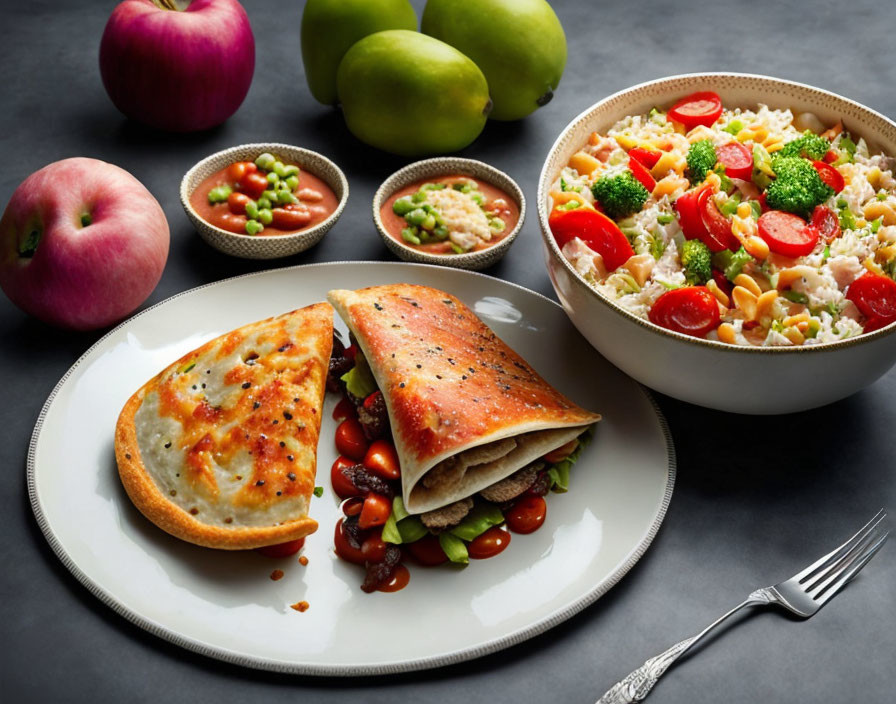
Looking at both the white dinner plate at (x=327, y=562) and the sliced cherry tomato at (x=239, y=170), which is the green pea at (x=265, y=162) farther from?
the white dinner plate at (x=327, y=562)

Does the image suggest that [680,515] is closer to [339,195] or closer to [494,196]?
[494,196]

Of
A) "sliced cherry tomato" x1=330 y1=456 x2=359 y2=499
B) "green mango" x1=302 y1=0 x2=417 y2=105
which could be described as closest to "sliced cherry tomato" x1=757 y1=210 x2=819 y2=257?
"sliced cherry tomato" x1=330 y1=456 x2=359 y2=499

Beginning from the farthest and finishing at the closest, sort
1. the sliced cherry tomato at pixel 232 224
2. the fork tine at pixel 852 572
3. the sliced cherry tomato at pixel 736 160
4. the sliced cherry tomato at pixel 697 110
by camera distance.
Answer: the sliced cherry tomato at pixel 232 224 < the sliced cherry tomato at pixel 697 110 < the sliced cherry tomato at pixel 736 160 < the fork tine at pixel 852 572

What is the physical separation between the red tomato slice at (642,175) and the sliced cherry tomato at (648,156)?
0.20ft

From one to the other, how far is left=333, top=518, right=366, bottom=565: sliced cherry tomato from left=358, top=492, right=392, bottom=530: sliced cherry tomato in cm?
9

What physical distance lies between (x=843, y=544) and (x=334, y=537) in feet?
6.33

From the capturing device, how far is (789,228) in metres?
4.12

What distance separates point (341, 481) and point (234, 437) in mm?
450

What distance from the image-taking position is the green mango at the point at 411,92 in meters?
5.27

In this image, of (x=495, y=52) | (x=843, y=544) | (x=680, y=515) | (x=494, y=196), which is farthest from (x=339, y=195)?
(x=843, y=544)

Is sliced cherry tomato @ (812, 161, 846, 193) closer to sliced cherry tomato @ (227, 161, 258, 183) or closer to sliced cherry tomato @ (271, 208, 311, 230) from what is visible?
sliced cherry tomato @ (271, 208, 311, 230)

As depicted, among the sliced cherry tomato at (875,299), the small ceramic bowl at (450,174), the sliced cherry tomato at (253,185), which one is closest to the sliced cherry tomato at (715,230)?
the sliced cherry tomato at (875,299)

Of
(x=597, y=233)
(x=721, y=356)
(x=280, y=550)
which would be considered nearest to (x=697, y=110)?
(x=597, y=233)

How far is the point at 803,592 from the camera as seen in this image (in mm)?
3639
